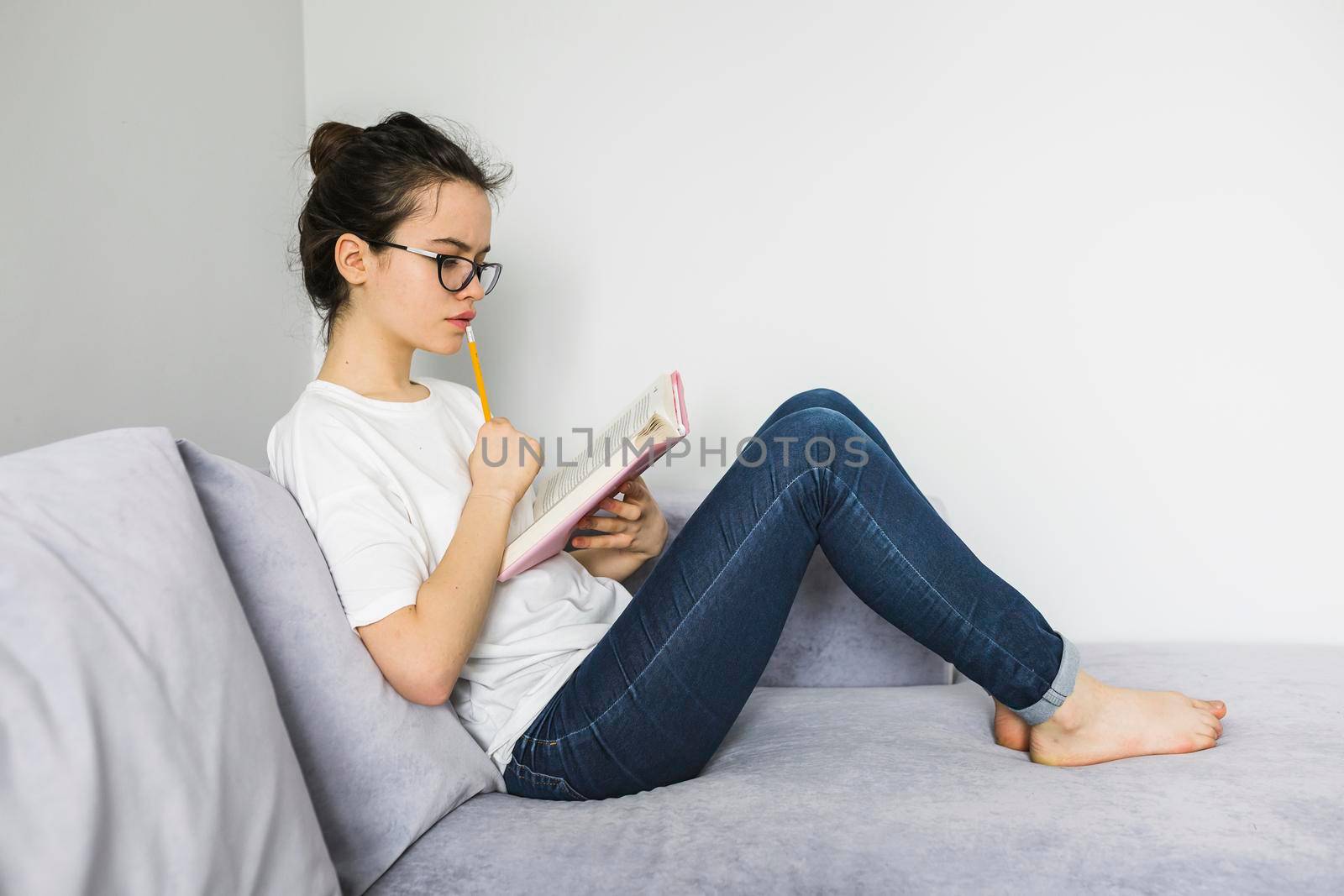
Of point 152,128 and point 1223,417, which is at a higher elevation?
point 152,128

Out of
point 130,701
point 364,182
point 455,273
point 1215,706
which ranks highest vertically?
point 364,182

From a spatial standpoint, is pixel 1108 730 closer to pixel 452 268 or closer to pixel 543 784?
pixel 543 784

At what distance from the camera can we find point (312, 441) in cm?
115

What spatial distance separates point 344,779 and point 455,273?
0.68 m

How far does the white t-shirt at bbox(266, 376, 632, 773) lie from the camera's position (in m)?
1.07

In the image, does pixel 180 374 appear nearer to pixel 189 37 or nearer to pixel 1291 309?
pixel 189 37

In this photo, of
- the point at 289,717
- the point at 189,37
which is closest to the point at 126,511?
the point at 289,717

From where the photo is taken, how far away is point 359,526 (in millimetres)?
1081

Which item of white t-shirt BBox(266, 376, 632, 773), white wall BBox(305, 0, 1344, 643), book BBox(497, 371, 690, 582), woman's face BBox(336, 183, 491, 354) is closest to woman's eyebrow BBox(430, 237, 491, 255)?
woman's face BBox(336, 183, 491, 354)

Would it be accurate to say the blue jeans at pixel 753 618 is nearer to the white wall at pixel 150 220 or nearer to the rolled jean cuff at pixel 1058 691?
the rolled jean cuff at pixel 1058 691

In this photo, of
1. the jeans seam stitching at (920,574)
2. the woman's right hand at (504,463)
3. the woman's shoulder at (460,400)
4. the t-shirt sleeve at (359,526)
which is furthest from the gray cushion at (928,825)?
the woman's shoulder at (460,400)

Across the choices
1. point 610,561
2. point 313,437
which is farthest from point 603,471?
point 610,561

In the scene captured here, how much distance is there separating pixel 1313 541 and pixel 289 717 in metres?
1.90

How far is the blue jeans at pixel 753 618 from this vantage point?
3.77ft
